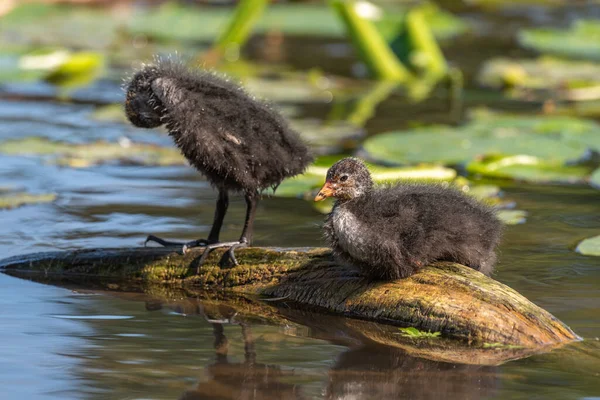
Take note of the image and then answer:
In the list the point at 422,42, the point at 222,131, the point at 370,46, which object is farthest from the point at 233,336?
the point at 422,42

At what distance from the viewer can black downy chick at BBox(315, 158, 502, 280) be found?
507 centimetres

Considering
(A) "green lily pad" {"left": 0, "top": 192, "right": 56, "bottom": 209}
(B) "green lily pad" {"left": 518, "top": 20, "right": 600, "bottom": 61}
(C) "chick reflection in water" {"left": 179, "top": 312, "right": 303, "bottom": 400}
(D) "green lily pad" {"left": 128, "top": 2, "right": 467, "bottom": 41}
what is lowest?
(C) "chick reflection in water" {"left": 179, "top": 312, "right": 303, "bottom": 400}

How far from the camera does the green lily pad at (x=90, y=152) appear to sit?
8.84 m

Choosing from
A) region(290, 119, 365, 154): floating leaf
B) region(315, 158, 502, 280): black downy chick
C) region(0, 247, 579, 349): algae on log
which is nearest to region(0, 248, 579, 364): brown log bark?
region(0, 247, 579, 349): algae on log

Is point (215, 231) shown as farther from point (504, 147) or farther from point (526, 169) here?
point (504, 147)

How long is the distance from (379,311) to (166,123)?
1.61 meters

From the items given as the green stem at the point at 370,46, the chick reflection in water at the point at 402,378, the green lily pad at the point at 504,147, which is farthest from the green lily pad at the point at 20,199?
the green stem at the point at 370,46

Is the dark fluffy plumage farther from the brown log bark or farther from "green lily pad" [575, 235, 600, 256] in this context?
"green lily pad" [575, 235, 600, 256]

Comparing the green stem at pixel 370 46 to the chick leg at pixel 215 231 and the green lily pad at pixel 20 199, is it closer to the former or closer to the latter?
the green lily pad at pixel 20 199

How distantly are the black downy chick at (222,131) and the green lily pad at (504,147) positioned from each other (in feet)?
8.43

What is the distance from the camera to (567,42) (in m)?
14.5

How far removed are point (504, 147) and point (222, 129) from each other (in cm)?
370

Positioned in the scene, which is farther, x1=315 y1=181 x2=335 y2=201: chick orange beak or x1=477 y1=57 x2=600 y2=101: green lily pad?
x1=477 y1=57 x2=600 y2=101: green lily pad

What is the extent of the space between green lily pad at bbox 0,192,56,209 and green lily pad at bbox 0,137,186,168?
99cm
